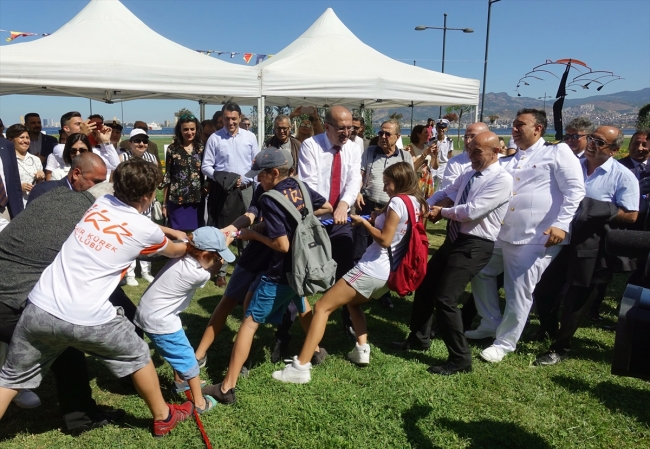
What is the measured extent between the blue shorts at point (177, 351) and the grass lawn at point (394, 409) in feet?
1.13

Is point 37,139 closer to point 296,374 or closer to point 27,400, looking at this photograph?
point 27,400

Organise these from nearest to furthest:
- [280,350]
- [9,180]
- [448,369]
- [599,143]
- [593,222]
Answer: [448,369] < [593,222] < [280,350] < [599,143] < [9,180]

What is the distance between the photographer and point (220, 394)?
3.30 metres

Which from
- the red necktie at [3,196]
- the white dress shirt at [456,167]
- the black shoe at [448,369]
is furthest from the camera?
the white dress shirt at [456,167]

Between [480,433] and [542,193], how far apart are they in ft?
6.15

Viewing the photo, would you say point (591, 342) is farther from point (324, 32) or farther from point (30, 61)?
point (324, 32)

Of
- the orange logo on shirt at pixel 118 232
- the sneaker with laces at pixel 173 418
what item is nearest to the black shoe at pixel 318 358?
the sneaker with laces at pixel 173 418

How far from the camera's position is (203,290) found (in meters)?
5.77

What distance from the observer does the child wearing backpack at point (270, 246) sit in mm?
3203

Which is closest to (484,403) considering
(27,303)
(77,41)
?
(27,303)

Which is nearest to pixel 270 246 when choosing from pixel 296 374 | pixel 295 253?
pixel 295 253

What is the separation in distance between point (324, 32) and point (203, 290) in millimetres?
6542

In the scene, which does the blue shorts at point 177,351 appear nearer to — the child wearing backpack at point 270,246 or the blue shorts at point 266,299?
the child wearing backpack at point 270,246

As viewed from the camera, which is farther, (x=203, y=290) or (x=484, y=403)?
(x=203, y=290)
